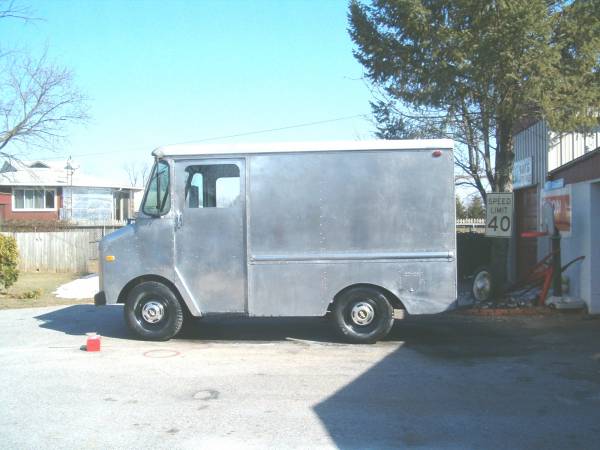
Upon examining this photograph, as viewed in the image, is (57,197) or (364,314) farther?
(57,197)

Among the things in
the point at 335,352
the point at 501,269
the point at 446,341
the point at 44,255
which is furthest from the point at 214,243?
the point at 44,255

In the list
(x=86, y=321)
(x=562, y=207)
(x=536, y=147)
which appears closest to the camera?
(x=86, y=321)

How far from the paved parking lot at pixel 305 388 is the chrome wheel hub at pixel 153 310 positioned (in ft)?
1.37

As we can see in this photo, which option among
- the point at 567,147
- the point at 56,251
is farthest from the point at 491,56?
the point at 56,251

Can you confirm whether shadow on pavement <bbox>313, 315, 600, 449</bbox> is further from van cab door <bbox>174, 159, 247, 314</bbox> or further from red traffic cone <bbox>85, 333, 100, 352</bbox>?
red traffic cone <bbox>85, 333, 100, 352</bbox>

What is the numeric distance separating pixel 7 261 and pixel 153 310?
8.14 m

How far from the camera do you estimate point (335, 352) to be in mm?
8367

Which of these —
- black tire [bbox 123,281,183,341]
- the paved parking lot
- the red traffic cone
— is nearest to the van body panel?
the paved parking lot

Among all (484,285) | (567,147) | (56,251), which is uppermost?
(567,147)

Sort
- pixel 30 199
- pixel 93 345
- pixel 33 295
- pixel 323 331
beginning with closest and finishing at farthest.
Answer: pixel 93 345 < pixel 323 331 < pixel 33 295 < pixel 30 199

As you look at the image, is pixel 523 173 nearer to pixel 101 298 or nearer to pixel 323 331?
pixel 323 331

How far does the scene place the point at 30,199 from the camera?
121 ft

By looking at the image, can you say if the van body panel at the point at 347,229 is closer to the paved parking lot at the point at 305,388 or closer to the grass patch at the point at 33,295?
the paved parking lot at the point at 305,388

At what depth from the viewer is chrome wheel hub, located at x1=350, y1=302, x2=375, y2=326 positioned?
28.5 feet
